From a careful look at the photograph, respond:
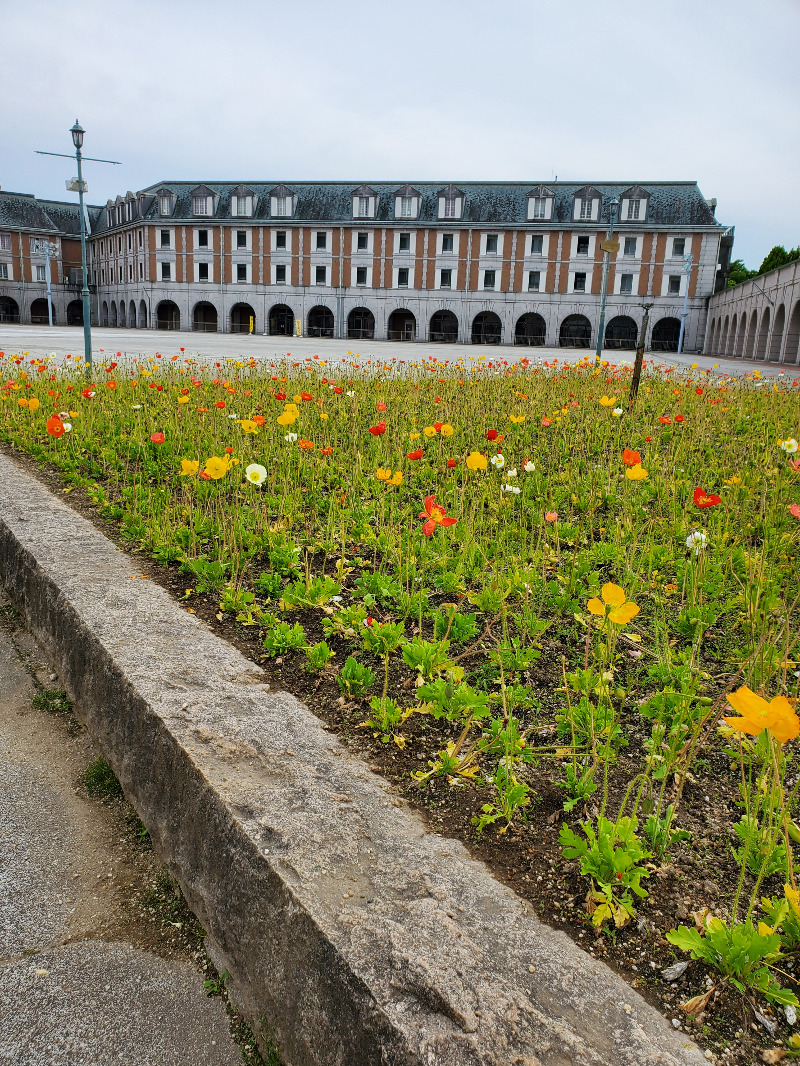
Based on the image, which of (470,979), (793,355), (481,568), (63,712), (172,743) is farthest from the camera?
(793,355)

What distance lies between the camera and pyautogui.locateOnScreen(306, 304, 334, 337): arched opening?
54969mm

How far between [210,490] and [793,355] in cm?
3440

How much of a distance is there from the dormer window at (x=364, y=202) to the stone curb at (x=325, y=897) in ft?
178

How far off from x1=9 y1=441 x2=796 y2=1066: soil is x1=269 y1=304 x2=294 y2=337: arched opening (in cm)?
5540

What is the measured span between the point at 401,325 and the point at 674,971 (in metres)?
55.4

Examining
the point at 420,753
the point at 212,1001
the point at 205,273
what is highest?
the point at 205,273

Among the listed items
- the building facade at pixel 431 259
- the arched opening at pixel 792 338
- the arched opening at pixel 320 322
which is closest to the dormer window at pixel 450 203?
the building facade at pixel 431 259

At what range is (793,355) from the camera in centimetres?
3247

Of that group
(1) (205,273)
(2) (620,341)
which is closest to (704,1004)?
(2) (620,341)

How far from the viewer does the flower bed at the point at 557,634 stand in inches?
60.3

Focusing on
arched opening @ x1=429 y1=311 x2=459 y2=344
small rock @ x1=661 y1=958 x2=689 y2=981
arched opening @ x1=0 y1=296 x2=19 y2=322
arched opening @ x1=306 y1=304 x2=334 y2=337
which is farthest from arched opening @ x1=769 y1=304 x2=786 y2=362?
arched opening @ x1=0 y1=296 x2=19 y2=322

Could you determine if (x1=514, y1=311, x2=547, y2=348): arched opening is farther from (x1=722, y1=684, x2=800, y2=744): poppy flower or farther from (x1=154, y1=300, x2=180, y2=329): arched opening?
(x1=722, y1=684, x2=800, y2=744): poppy flower

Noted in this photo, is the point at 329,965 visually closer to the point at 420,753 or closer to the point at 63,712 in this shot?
the point at 420,753

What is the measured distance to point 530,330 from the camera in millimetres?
52094
